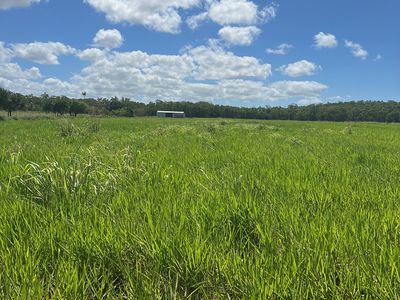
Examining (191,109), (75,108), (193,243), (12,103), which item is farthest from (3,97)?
(191,109)

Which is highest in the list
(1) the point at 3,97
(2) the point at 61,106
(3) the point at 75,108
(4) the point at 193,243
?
(1) the point at 3,97

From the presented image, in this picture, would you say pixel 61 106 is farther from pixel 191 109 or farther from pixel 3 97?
pixel 191 109

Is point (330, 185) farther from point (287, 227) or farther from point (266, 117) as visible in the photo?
point (266, 117)

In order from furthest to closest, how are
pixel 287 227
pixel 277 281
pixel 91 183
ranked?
1. pixel 91 183
2. pixel 287 227
3. pixel 277 281

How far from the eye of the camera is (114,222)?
8.93 feet

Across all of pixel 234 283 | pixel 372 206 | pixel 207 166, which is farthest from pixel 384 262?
pixel 207 166

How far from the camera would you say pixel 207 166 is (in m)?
6.09

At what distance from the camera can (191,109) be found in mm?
160125

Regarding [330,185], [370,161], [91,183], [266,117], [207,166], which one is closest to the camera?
[91,183]

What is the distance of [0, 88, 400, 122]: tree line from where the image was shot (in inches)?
3898

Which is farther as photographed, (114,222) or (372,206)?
(372,206)

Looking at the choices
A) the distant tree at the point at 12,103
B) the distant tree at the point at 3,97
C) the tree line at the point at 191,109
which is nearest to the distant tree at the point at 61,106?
the tree line at the point at 191,109

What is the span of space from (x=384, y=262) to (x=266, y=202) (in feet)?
5.05

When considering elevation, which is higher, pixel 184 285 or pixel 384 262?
pixel 384 262
